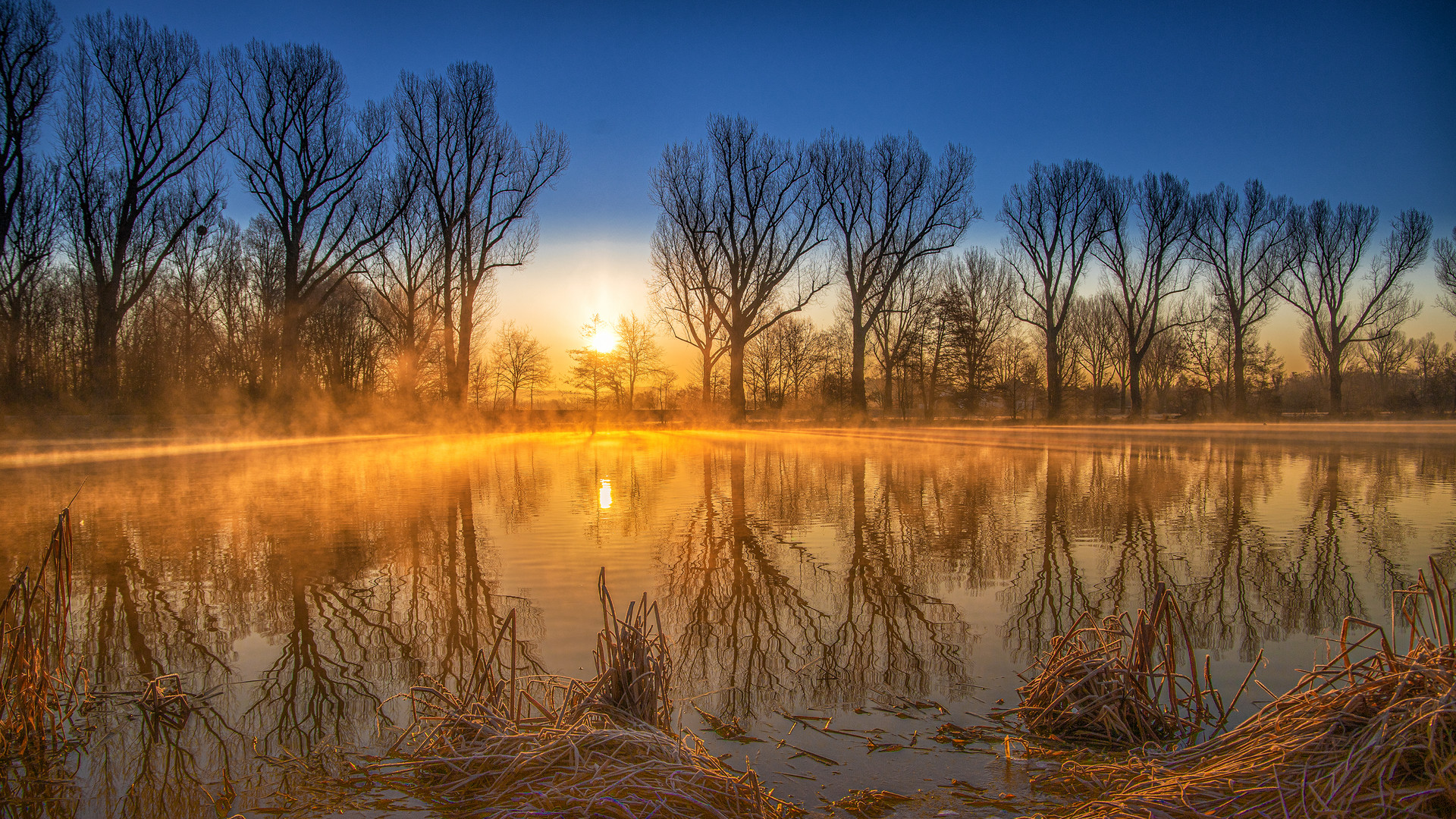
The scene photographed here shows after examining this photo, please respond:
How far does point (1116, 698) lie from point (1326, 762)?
2.41 ft

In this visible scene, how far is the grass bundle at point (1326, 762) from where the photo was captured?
6.33ft

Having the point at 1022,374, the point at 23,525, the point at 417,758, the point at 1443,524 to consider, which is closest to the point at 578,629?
the point at 417,758

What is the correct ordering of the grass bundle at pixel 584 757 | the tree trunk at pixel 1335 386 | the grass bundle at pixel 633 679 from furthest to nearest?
the tree trunk at pixel 1335 386, the grass bundle at pixel 633 679, the grass bundle at pixel 584 757

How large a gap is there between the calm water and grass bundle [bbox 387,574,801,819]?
0.31m

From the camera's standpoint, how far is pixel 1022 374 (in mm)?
55250

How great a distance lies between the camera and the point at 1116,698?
109 inches

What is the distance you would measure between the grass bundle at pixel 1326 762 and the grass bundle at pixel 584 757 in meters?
1.08

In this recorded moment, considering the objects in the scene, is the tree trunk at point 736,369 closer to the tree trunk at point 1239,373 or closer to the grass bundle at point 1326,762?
the tree trunk at point 1239,373

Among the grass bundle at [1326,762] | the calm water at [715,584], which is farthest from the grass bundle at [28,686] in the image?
the grass bundle at [1326,762]

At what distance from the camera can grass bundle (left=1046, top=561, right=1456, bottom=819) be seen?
6.33ft

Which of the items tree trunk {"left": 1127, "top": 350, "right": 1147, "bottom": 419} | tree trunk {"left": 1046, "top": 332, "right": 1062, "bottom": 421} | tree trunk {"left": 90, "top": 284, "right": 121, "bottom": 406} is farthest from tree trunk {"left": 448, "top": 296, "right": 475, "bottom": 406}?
tree trunk {"left": 1127, "top": 350, "right": 1147, "bottom": 419}

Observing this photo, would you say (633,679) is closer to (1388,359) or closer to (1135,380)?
(1135,380)

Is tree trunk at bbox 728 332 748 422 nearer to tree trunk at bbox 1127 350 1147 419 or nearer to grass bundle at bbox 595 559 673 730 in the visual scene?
tree trunk at bbox 1127 350 1147 419

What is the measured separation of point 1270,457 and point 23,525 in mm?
18530
